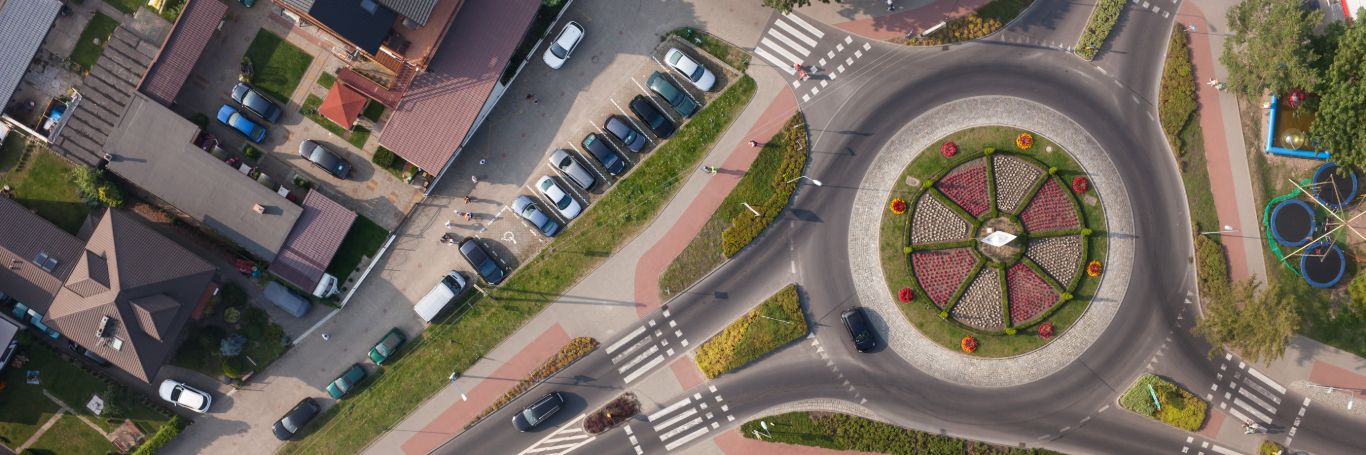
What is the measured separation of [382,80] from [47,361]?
32.4 m

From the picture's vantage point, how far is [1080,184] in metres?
61.2

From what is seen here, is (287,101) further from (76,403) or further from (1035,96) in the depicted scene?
(1035,96)

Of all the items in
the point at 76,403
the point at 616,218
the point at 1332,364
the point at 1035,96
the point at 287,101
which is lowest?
the point at 76,403

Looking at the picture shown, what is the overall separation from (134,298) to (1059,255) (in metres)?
66.5

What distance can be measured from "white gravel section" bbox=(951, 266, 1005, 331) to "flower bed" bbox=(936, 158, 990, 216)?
4.93m

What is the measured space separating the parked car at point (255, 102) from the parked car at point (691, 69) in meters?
28.7

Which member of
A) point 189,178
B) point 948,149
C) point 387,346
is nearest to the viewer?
point 189,178

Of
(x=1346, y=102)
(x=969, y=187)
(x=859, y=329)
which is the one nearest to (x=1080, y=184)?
(x=969, y=187)

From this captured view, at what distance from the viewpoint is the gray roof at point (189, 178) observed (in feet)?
187

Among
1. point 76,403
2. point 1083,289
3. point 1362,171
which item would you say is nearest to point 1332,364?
point 1362,171

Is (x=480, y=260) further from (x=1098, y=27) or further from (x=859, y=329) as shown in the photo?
(x=1098, y=27)

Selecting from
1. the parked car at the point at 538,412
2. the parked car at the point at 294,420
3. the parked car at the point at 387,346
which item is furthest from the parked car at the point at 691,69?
the parked car at the point at 294,420

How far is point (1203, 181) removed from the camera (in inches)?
2452

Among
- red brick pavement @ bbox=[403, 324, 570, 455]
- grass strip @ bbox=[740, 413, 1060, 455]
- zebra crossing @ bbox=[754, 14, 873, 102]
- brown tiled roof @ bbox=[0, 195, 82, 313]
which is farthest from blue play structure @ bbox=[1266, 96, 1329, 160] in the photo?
brown tiled roof @ bbox=[0, 195, 82, 313]
